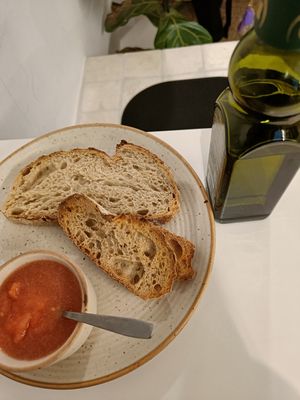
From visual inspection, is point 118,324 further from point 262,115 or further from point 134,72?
point 134,72

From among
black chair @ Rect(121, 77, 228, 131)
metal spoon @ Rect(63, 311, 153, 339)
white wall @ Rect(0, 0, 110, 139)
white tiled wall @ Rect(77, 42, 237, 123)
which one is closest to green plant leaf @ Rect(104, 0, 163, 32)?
white wall @ Rect(0, 0, 110, 139)

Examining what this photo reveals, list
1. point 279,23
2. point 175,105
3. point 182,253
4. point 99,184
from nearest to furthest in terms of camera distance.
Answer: point 279,23, point 182,253, point 99,184, point 175,105

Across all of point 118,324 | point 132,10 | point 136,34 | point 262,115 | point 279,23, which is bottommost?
point 136,34

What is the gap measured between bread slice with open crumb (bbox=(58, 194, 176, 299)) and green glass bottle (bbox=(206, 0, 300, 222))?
16 cm

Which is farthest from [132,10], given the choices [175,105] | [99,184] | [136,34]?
[99,184]

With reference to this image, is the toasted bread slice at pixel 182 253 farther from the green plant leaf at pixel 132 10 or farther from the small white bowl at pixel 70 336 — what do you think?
the green plant leaf at pixel 132 10

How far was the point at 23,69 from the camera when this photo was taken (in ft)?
3.15

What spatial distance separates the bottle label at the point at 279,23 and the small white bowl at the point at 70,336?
44cm

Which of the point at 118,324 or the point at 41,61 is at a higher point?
the point at 41,61

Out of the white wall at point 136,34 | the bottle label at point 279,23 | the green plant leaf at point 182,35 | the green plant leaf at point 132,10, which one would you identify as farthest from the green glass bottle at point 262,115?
the white wall at point 136,34

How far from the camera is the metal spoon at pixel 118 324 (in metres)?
0.54

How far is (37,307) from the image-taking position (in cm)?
56

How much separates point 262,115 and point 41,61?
0.80m

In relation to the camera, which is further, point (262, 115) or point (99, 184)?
point (99, 184)
